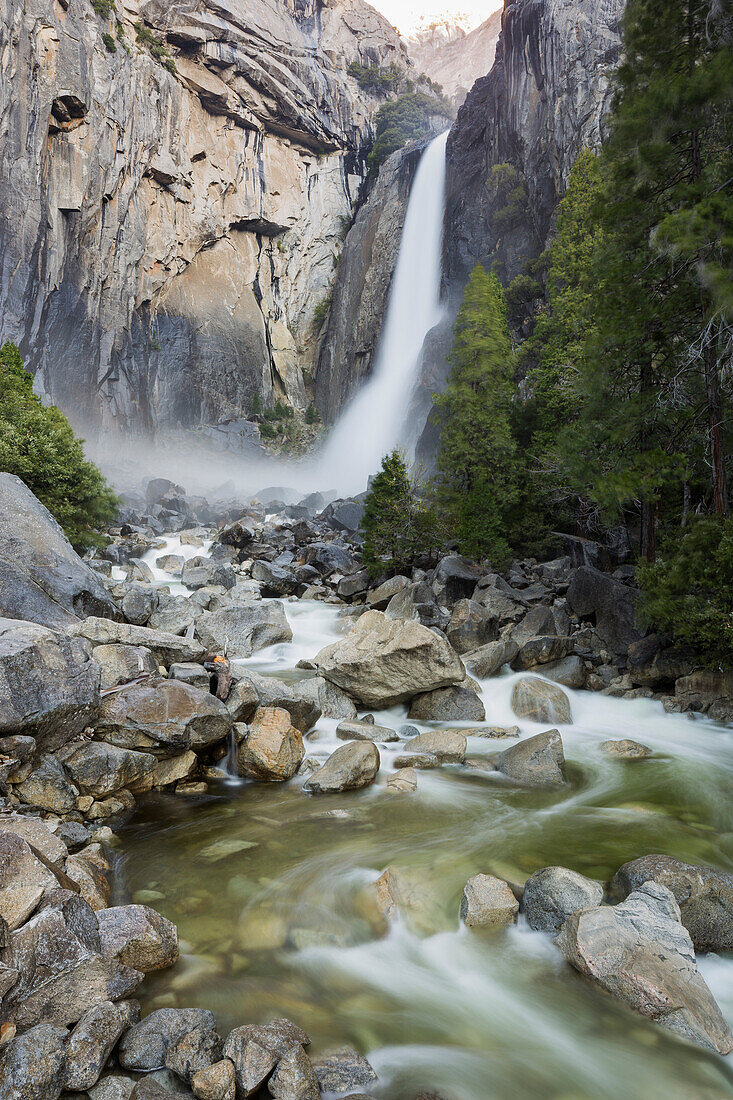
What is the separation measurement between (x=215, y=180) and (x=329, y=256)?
14429mm

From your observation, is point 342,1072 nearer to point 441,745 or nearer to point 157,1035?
point 157,1035

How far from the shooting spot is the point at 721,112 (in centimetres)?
890

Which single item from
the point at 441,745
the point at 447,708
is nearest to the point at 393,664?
the point at 447,708

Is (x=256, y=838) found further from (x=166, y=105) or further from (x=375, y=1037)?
(x=166, y=105)

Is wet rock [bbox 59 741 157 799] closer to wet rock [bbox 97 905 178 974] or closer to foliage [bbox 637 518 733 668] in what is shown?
wet rock [bbox 97 905 178 974]

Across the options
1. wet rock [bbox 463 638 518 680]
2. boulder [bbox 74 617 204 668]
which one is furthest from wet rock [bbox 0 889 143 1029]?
wet rock [bbox 463 638 518 680]

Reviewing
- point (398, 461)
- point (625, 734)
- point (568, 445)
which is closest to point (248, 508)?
point (398, 461)

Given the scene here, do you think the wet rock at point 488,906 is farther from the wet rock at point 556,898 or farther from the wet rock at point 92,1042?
the wet rock at point 92,1042

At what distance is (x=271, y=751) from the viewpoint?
7.30 m

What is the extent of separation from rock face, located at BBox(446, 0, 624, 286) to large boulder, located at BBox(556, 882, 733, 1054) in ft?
110

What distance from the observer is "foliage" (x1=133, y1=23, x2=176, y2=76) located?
47719 mm

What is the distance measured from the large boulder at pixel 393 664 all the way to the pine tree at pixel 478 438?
9.50m

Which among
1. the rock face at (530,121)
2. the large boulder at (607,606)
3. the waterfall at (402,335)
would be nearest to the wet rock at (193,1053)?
the large boulder at (607,606)

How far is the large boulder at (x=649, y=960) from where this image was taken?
140 inches
